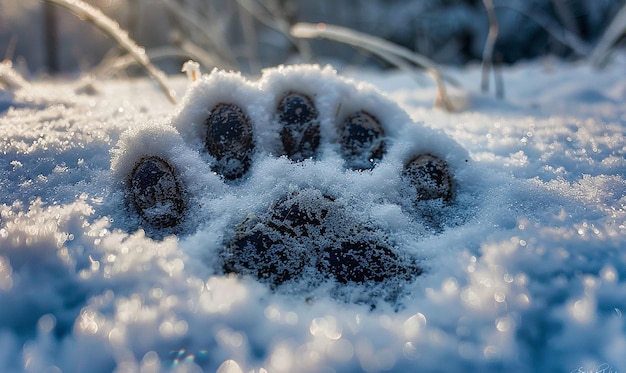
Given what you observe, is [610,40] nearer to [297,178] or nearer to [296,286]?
[297,178]

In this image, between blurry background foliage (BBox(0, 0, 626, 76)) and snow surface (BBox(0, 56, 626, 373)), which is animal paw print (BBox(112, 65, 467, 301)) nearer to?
snow surface (BBox(0, 56, 626, 373))

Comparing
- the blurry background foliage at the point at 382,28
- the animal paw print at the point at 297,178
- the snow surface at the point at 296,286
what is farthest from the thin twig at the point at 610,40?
the blurry background foliage at the point at 382,28

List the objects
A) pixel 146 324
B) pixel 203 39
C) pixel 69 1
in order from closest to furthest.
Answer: pixel 146 324, pixel 69 1, pixel 203 39

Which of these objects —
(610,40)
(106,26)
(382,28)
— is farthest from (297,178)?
(382,28)

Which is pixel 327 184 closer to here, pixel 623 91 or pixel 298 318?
pixel 298 318

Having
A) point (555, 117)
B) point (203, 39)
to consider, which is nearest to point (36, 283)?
point (555, 117)

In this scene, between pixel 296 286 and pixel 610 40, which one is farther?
pixel 610 40

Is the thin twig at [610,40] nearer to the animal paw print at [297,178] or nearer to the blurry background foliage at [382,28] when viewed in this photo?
the animal paw print at [297,178]
